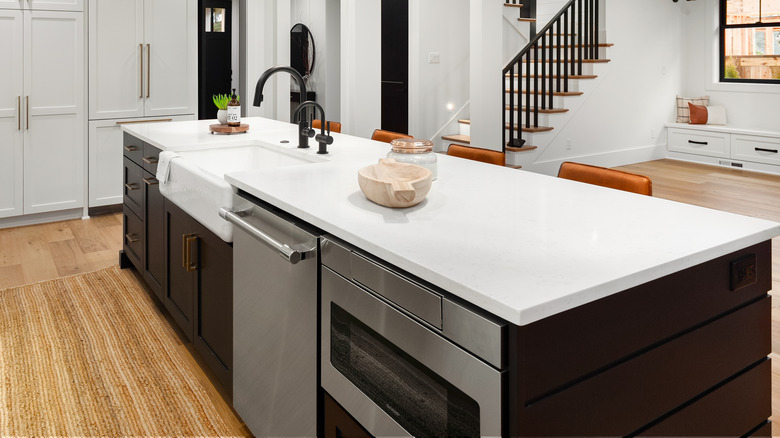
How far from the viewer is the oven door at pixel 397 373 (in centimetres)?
101

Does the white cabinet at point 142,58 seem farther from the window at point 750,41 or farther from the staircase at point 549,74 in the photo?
the window at point 750,41

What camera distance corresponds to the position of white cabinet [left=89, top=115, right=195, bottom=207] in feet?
16.2

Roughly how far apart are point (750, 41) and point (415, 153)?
24.4 feet

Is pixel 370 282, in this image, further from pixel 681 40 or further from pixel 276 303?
pixel 681 40

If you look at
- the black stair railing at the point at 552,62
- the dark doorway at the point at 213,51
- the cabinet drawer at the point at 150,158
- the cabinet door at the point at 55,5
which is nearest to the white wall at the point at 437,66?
the black stair railing at the point at 552,62

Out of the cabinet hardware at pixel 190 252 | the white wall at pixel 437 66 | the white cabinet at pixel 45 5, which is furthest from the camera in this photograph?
the white wall at pixel 437 66

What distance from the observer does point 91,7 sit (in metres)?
4.68

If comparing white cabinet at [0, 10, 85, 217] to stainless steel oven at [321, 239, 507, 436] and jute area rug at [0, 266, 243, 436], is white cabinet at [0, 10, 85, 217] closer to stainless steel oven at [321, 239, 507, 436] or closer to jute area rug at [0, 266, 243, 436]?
jute area rug at [0, 266, 243, 436]

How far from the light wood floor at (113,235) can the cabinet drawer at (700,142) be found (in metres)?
0.44

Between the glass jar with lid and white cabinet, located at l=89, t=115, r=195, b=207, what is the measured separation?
3.78 meters

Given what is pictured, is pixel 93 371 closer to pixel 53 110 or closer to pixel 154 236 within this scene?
pixel 154 236

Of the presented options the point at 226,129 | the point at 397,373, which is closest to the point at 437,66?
the point at 226,129

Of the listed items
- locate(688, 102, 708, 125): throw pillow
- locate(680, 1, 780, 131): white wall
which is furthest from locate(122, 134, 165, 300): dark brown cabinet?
locate(680, 1, 780, 131): white wall

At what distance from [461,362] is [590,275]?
0.28 metres
